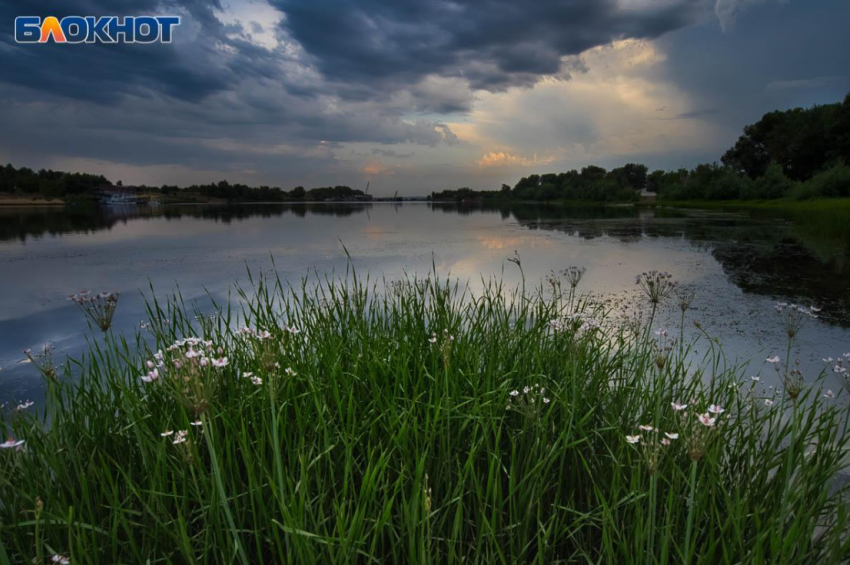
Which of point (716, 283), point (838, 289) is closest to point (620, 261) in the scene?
point (716, 283)

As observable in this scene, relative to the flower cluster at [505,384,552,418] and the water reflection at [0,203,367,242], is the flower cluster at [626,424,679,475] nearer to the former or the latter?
the flower cluster at [505,384,552,418]

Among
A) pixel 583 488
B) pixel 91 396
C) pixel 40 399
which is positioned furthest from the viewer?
pixel 40 399

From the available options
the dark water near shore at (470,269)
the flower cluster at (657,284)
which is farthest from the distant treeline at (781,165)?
the flower cluster at (657,284)

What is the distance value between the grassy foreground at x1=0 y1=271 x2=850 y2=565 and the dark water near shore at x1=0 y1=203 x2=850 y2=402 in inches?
80.9

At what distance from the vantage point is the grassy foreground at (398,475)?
206cm

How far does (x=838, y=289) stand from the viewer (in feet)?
36.6

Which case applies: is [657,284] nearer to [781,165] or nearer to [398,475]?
[398,475]

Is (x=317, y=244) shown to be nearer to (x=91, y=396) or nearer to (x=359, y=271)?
(x=359, y=271)

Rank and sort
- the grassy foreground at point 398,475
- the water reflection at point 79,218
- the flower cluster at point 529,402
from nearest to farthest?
the grassy foreground at point 398,475 < the flower cluster at point 529,402 < the water reflection at point 79,218

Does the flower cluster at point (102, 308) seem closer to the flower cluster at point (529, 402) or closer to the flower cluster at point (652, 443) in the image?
the flower cluster at point (529, 402)

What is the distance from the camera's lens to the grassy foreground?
2.06 metres

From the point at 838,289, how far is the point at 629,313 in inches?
256

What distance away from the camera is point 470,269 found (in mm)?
14648

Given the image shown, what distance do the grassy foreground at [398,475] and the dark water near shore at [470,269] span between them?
2.06m
